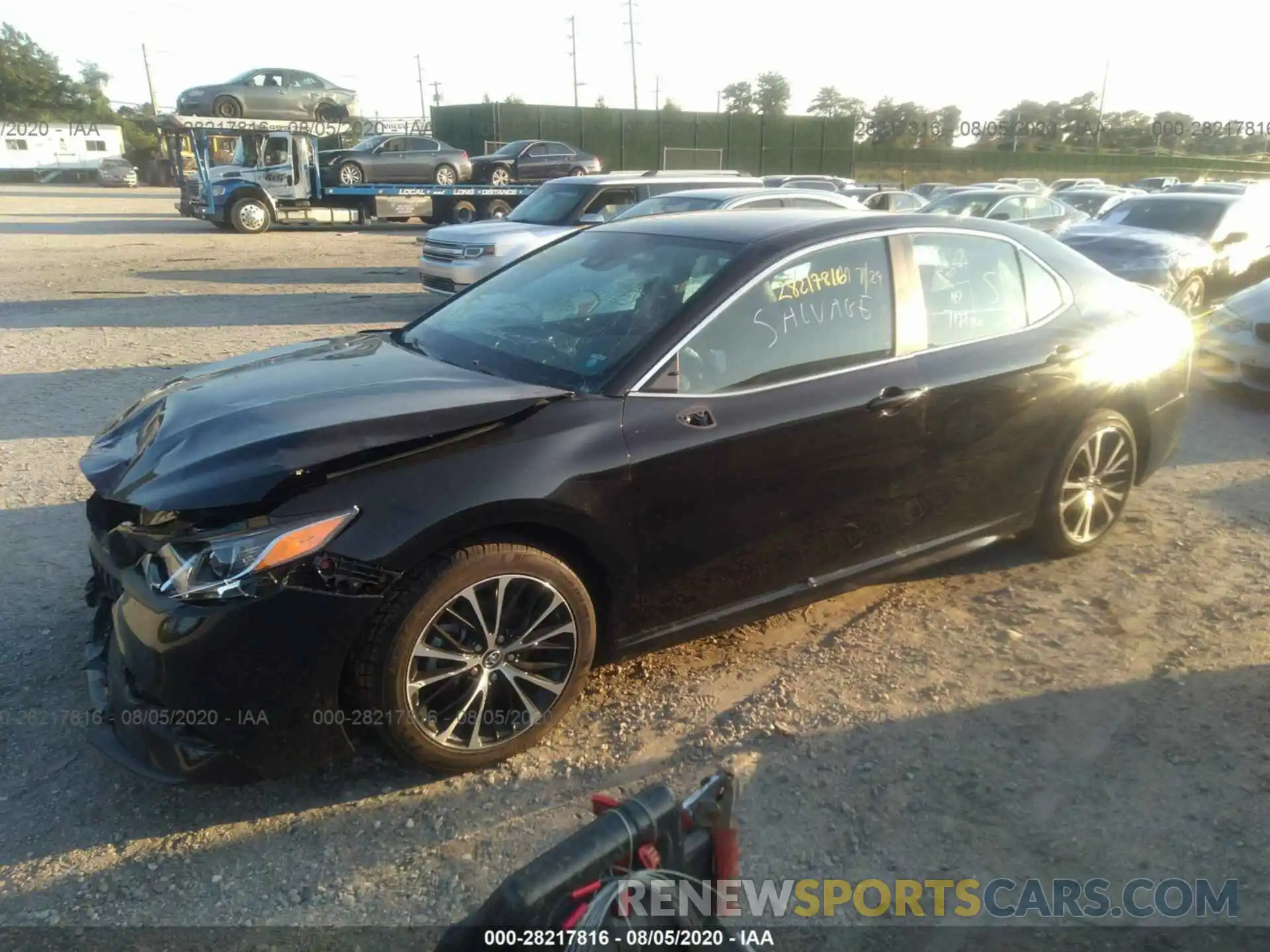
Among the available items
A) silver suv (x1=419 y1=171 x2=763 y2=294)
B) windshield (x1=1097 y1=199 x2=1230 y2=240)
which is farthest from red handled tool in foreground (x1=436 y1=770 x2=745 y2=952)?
windshield (x1=1097 y1=199 x2=1230 y2=240)

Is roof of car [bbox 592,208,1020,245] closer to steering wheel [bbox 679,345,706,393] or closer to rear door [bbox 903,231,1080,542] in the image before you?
rear door [bbox 903,231,1080,542]

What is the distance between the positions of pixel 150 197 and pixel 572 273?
126 ft

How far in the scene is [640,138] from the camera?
1626 inches

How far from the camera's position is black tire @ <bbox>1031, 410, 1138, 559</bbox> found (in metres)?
4.41

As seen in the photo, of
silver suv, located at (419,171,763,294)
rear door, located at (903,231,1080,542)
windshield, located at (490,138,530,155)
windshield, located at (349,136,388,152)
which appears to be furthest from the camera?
windshield, located at (490,138,530,155)

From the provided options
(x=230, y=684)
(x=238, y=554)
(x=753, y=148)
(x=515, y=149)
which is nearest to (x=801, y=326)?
(x=238, y=554)

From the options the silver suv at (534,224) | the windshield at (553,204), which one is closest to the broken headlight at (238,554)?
the silver suv at (534,224)

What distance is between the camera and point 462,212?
78.7 feet

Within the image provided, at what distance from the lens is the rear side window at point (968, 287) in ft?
12.9

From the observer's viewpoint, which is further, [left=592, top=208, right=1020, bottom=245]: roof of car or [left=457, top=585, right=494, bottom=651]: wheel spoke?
[left=592, top=208, right=1020, bottom=245]: roof of car

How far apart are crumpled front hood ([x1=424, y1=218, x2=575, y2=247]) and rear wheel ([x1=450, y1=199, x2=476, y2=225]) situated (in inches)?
488

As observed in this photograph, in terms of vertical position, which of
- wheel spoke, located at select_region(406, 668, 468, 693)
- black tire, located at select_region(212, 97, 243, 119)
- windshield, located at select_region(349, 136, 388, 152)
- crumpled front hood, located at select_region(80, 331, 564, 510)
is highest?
black tire, located at select_region(212, 97, 243, 119)

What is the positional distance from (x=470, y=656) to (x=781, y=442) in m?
1.33

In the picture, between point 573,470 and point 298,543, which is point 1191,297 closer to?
point 573,470
